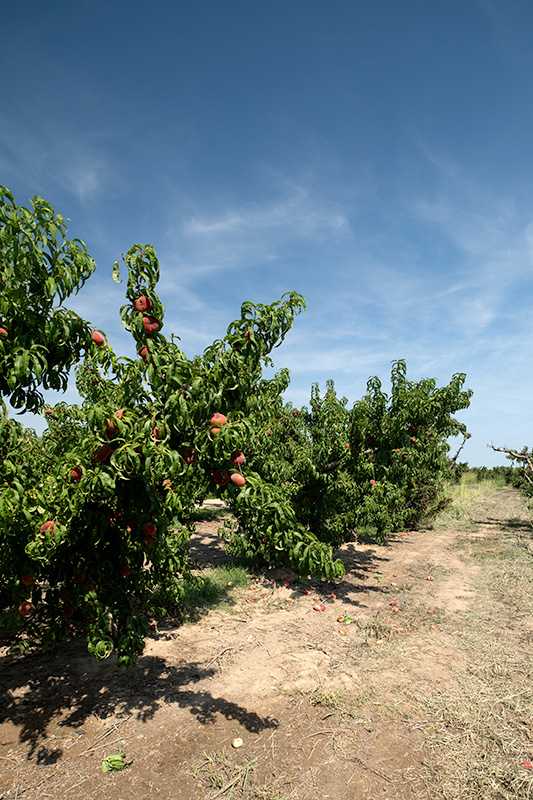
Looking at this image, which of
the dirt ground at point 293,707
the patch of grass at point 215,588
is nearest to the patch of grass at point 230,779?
the dirt ground at point 293,707

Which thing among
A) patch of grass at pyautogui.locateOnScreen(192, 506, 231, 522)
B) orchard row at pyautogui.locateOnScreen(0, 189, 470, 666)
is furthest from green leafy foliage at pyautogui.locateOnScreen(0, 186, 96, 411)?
Result: patch of grass at pyautogui.locateOnScreen(192, 506, 231, 522)

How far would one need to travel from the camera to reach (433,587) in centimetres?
850

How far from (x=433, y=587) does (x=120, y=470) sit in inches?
306

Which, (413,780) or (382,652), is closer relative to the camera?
(413,780)

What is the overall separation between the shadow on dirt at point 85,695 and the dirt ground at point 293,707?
20 mm

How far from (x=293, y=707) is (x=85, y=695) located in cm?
220

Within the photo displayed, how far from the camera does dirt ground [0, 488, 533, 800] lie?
351 centimetres

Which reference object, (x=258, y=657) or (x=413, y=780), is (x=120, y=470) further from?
(x=258, y=657)

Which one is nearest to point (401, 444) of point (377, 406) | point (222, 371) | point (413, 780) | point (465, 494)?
point (377, 406)

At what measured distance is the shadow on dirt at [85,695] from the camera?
4.21m

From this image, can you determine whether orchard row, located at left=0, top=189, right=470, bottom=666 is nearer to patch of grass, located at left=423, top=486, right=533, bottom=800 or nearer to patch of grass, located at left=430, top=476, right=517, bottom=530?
patch of grass, located at left=423, top=486, right=533, bottom=800

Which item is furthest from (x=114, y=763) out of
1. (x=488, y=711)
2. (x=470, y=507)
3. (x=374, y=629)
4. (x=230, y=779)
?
(x=470, y=507)

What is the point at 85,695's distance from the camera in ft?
15.4

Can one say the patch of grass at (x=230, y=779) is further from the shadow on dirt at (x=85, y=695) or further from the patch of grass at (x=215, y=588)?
the patch of grass at (x=215, y=588)
